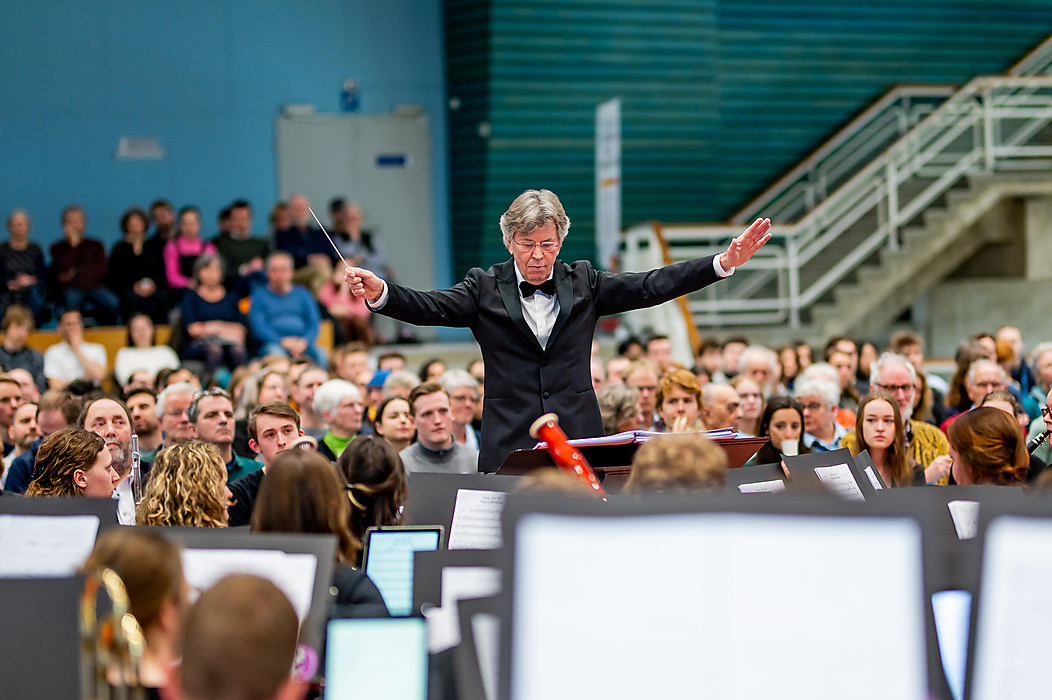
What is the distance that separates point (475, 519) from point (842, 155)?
10347 millimetres

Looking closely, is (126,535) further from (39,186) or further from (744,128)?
(744,128)

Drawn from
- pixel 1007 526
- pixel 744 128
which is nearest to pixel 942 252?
pixel 744 128

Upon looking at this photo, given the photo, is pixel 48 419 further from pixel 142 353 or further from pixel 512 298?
pixel 512 298

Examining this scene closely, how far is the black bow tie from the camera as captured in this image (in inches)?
147

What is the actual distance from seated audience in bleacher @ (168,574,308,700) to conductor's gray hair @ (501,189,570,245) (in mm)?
2119

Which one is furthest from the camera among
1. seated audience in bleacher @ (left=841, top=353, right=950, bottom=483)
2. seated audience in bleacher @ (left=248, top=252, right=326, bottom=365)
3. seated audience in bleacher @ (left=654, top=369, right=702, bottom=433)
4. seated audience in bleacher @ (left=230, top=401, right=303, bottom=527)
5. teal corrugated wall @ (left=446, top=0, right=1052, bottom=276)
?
teal corrugated wall @ (left=446, top=0, right=1052, bottom=276)

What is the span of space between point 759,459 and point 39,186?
8.27 metres

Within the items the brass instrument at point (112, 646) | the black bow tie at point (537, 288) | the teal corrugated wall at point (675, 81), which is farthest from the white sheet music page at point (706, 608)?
the teal corrugated wall at point (675, 81)

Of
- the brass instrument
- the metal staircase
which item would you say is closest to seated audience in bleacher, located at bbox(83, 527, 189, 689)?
the brass instrument

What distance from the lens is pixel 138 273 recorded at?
956cm

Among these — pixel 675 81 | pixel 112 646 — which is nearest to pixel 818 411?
pixel 112 646

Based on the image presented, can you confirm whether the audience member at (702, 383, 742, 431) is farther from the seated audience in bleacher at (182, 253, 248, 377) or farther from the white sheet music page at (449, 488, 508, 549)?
the seated audience in bleacher at (182, 253, 248, 377)

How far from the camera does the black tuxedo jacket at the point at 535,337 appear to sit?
12.2 feet

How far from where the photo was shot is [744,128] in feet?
41.0
